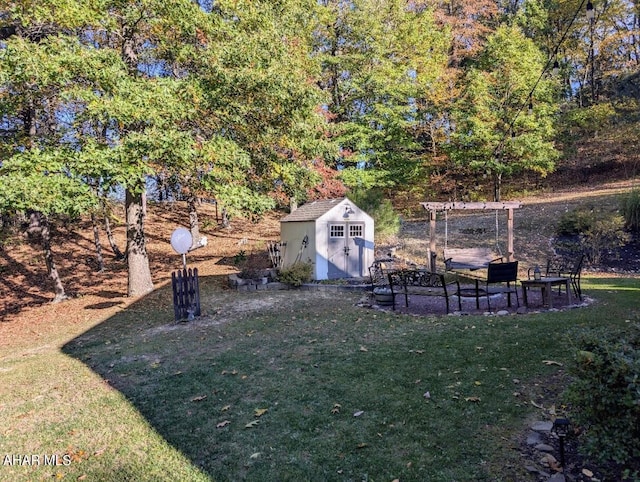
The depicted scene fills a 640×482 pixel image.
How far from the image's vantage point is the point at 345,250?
40.5 ft

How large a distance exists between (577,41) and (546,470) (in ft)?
108

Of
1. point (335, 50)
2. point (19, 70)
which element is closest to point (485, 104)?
point (335, 50)

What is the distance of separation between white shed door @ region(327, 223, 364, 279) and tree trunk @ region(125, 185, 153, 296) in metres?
5.30

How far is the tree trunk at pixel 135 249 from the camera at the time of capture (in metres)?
10.8

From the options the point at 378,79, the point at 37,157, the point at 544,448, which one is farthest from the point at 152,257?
the point at 544,448

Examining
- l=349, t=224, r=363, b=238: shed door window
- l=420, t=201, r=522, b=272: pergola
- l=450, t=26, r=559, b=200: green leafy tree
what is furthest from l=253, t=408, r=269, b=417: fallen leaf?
l=450, t=26, r=559, b=200: green leafy tree

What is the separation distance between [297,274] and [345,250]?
182cm

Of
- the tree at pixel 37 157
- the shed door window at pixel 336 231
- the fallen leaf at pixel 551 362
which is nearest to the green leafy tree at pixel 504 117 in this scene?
the shed door window at pixel 336 231

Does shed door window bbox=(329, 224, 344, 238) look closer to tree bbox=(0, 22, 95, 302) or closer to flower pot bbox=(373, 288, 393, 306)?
flower pot bbox=(373, 288, 393, 306)

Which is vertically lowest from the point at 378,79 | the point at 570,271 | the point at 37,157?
the point at 570,271

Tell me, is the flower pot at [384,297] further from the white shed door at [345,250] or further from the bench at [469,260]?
the white shed door at [345,250]

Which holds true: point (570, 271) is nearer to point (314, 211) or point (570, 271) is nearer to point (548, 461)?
point (314, 211)

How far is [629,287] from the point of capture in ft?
29.9

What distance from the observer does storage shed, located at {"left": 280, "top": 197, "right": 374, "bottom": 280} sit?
1210 cm
